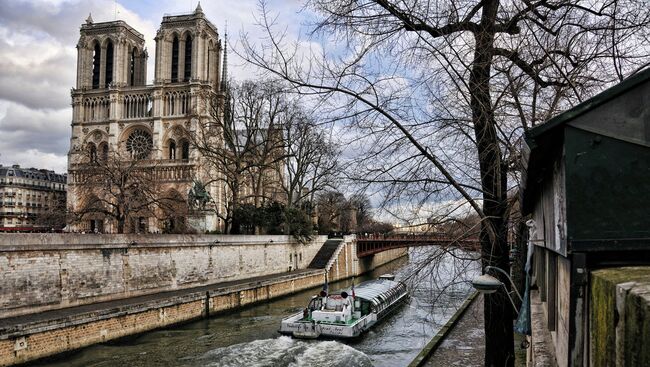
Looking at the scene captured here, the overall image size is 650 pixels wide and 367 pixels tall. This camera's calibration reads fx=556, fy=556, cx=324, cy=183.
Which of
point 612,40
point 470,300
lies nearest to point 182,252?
point 470,300

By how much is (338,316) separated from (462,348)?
5330mm

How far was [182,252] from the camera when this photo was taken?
26.4 metres

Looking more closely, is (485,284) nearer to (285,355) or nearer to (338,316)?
(285,355)

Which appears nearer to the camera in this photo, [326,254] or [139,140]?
[326,254]

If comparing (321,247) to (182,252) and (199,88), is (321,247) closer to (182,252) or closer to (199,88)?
(182,252)

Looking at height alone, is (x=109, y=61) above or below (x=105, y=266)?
above

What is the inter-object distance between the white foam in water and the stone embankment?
400 cm

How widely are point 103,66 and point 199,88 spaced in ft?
44.1

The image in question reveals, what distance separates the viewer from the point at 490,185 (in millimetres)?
7051

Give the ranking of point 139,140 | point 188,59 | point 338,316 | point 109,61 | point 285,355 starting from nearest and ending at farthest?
point 285,355 → point 338,316 → point 188,59 → point 139,140 → point 109,61

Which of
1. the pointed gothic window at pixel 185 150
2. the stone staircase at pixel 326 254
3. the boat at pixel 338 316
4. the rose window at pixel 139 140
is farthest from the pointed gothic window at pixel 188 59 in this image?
the boat at pixel 338 316

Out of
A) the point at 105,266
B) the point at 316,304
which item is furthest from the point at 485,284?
the point at 105,266

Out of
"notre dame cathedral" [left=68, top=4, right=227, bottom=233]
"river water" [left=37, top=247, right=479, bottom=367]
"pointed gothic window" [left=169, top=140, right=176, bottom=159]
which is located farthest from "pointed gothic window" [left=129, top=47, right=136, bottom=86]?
"river water" [left=37, top=247, right=479, bottom=367]

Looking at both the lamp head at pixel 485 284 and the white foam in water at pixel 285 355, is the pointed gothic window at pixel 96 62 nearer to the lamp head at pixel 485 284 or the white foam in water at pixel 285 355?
the white foam in water at pixel 285 355
